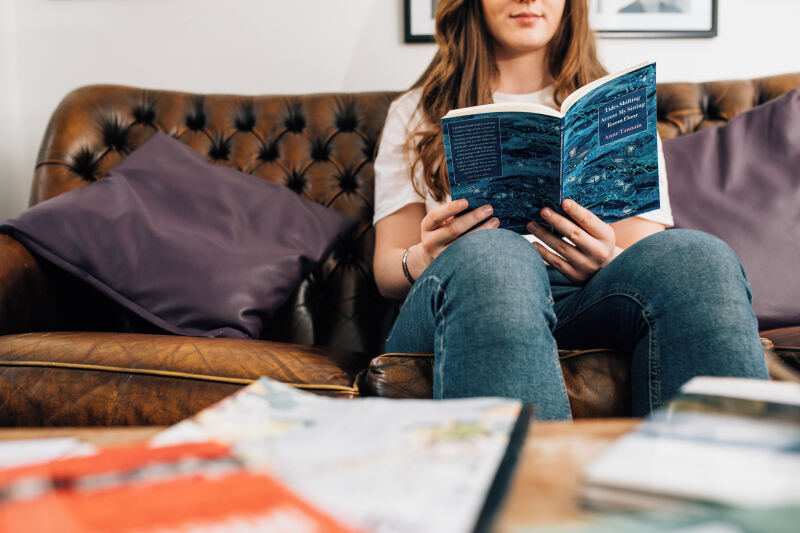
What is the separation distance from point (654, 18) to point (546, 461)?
167 cm

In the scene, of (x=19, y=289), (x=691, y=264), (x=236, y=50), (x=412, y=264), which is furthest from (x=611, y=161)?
(x=236, y=50)

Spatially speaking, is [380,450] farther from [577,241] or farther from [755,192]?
[755,192]

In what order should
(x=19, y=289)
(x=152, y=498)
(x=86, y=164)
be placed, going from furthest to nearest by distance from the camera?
(x=86, y=164)
(x=19, y=289)
(x=152, y=498)

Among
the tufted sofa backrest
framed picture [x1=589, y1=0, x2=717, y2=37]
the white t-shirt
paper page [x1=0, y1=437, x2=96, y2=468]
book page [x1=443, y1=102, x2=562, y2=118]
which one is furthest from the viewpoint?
framed picture [x1=589, y1=0, x2=717, y2=37]

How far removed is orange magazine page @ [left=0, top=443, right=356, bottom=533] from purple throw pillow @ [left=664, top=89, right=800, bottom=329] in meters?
1.06

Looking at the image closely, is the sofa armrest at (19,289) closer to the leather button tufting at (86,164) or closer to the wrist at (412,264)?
the leather button tufting at (86,164)

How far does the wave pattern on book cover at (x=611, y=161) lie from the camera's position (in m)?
0.82

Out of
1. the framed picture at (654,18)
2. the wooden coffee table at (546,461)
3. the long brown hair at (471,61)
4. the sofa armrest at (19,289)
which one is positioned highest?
the framed picture at (654,18)

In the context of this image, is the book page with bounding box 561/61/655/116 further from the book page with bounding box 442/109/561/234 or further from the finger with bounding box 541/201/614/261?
the finger with bounding box 541/201/614/261

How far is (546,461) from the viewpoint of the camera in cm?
37

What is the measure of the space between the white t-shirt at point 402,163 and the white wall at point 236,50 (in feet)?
1.69

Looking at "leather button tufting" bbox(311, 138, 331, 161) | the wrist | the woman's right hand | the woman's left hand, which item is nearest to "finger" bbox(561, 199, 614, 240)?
the woman's left hand

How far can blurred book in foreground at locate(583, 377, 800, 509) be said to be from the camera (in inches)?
11.4

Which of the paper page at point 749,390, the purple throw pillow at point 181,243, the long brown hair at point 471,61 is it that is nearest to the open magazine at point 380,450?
the paper page at point 749,390
